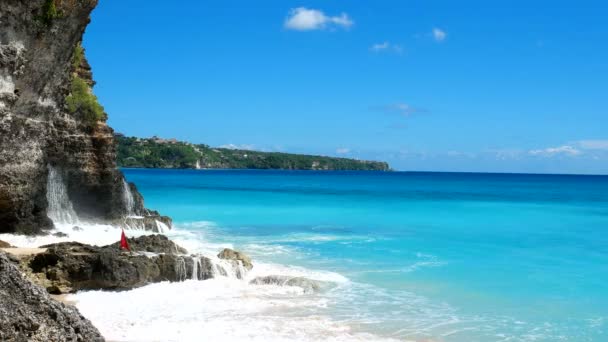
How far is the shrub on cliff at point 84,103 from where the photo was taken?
23828 millimetres

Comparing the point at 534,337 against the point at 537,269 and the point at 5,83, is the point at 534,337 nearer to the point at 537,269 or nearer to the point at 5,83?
the point at 537,269

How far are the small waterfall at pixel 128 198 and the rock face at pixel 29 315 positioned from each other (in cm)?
2270

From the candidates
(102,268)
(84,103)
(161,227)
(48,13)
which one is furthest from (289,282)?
(84,103)

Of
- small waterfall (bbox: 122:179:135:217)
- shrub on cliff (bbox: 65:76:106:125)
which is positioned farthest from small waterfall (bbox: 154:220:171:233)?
shrub on cliff (bbox: 65:76:106:125)

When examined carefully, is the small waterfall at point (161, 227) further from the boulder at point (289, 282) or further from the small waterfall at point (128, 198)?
the boulder at point (289, 282)

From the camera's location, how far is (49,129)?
A: 62.6 ft

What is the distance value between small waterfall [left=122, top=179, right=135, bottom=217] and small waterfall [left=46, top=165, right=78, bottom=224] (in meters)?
3.31

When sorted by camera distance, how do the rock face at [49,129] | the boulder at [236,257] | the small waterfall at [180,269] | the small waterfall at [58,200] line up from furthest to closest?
1. the small waterfall at [58,200]
2. the boulder at [236,257]
3. the rock face at [49,129]
4. the small waterfall at [180,269]

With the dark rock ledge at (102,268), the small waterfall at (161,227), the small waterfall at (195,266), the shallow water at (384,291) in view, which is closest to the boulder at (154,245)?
the dark rock ledge at (102,268)

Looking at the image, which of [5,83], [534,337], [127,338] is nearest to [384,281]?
[534,337]

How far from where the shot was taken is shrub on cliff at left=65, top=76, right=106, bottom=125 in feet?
78.2

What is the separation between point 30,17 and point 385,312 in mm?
11672

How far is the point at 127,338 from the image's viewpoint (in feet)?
31.4

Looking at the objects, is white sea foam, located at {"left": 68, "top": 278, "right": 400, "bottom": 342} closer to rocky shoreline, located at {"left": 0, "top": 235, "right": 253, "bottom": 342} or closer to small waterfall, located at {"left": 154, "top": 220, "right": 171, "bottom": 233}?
rocky shoreline, located at {"left": 0, "top": 235, "right": 253, "bottom": 342}
